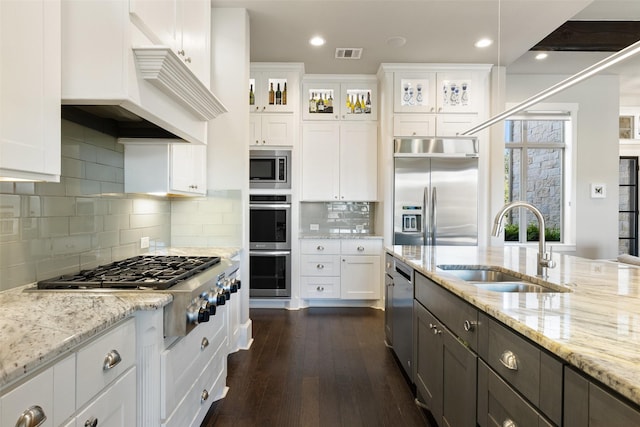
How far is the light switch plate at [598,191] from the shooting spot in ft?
16.9

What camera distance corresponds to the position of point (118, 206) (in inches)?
89.6

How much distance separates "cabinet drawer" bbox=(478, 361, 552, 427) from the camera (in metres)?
1.09

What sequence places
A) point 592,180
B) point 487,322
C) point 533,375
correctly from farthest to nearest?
point 592,180 → point 487,322 → point 533,375

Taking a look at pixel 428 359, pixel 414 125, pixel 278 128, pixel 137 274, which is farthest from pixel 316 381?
pixel 414 125

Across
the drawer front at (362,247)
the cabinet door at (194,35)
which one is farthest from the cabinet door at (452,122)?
the cabinet door at (194,35)

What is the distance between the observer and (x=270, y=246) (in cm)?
443

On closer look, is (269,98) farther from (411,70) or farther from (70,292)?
(70,292)

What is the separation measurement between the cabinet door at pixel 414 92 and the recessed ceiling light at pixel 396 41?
1.83ft

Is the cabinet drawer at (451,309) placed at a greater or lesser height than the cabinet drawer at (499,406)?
greater

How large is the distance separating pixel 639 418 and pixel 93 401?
1.36m

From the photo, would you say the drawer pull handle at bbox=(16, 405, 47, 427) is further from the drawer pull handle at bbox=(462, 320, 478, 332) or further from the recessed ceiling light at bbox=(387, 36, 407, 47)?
the recessed ceiling light at bbox=(387, 36, 407, 47)

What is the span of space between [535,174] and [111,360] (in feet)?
19.0

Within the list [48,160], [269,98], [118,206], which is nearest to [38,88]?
[48,160]

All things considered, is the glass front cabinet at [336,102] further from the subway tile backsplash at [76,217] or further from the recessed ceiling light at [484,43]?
the subway tile backsplash at [76,217]
